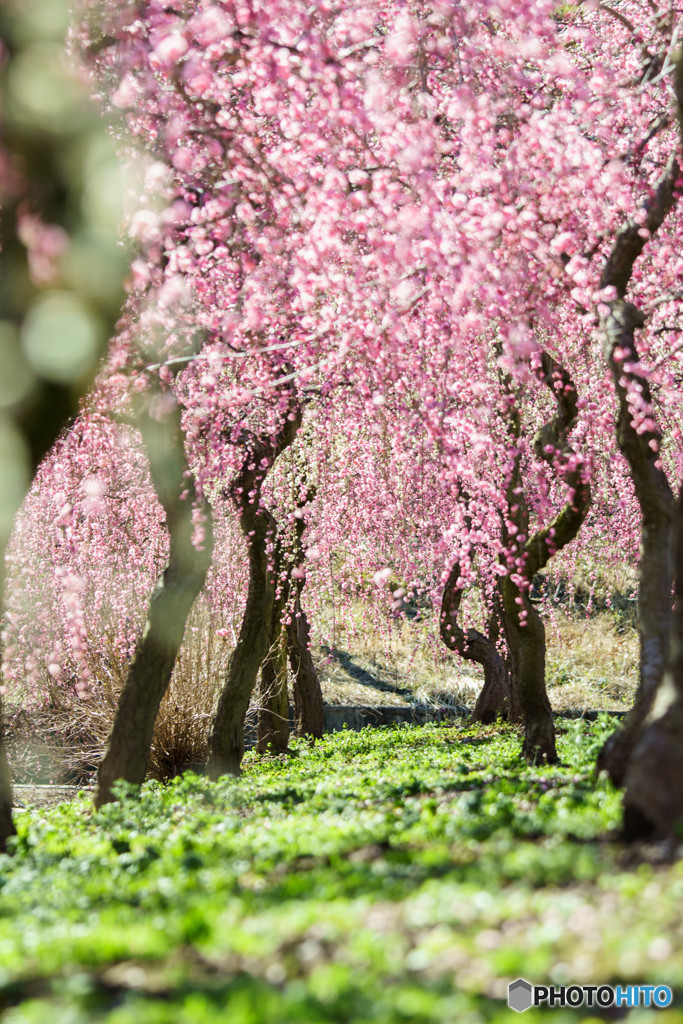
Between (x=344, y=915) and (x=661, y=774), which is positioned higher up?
(x=661, y=774)

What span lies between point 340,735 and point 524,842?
45.1 feet

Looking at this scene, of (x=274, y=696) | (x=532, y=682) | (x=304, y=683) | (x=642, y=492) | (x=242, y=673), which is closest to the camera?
(x=642, y=492)

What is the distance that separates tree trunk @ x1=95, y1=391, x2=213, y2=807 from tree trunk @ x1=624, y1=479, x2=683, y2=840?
5.10 meters

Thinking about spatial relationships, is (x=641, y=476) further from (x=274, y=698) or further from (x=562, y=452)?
(x=274, y=698)

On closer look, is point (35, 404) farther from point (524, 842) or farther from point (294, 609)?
point (294, 609)

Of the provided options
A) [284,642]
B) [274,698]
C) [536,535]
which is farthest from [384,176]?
[274,698]

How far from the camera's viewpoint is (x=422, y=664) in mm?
23219

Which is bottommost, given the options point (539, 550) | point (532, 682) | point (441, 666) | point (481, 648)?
point (532, 682)

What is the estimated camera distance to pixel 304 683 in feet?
61.9

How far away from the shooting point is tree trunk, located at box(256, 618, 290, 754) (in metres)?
16.5

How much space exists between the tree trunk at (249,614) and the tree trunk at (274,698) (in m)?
3.31

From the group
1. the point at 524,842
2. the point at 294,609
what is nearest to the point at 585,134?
the point at 524,842

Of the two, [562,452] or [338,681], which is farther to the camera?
[338,681]

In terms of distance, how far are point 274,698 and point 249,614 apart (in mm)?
4341
